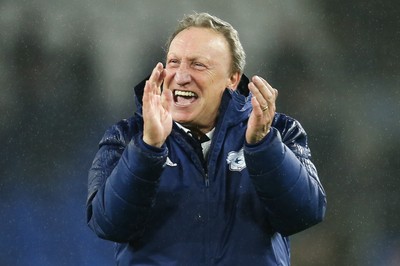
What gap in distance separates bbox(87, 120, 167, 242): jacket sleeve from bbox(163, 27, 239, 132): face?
26 cm

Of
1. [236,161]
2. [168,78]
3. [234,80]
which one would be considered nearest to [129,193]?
[236,161]

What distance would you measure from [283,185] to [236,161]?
16cm

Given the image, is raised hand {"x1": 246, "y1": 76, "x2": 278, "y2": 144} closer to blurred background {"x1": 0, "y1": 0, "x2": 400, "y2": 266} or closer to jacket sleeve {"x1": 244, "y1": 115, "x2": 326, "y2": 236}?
jacket sleeve {"x1": 244, "y1": 115, "x2": 326, "y2": 236}

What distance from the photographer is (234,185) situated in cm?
178

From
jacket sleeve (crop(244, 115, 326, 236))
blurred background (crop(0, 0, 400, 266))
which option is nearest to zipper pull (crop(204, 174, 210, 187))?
jacket sleeve (crop(244, 115, 326, 236))

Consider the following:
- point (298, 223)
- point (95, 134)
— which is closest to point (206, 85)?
point (298, 223)

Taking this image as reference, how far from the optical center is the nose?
1.92 m

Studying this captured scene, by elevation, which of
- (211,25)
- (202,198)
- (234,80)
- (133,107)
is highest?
(211,25)

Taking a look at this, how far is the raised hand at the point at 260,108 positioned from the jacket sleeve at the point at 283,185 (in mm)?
17

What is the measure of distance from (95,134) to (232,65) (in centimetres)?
127

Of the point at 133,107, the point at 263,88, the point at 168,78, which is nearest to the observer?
the point at 263,88

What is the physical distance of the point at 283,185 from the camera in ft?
5.49

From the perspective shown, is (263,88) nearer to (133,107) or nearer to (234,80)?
(234,80)

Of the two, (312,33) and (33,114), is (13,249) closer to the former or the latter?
(33,114)
